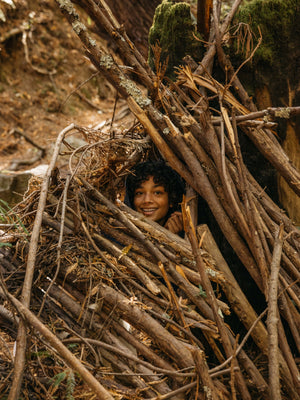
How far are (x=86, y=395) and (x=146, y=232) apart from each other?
943 mm

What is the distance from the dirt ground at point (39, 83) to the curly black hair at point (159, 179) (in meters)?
4.02

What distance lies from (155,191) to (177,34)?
4.19ft

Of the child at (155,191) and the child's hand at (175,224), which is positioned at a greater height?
the child at (155,191)

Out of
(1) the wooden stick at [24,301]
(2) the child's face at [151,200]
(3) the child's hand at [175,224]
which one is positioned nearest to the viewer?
(1) the wooden stick at [24,301]

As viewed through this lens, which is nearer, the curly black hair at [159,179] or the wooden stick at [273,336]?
the wooden stick at [273,336]

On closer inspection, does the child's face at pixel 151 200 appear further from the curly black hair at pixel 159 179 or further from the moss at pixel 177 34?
the moss at pixel 177 34

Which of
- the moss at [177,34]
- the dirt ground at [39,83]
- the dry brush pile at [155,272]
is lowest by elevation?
the dry brush pile at [155,272]

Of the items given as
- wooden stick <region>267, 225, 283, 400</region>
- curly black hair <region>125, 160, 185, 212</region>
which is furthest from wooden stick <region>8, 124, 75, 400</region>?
wooden stick <region>267, 225, 283, 400</region>

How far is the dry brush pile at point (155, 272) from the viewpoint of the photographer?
152 cm

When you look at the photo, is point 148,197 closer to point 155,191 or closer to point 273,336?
point 155,191

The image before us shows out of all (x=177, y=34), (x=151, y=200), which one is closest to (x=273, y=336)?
(x=151, y=200)

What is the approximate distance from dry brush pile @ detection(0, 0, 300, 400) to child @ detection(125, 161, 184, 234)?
34 cm

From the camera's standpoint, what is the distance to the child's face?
8.94 ft

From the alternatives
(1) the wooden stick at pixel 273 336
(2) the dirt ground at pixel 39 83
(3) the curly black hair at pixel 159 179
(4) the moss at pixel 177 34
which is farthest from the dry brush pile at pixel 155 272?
(2) the dirt ground at pixel 39 83
